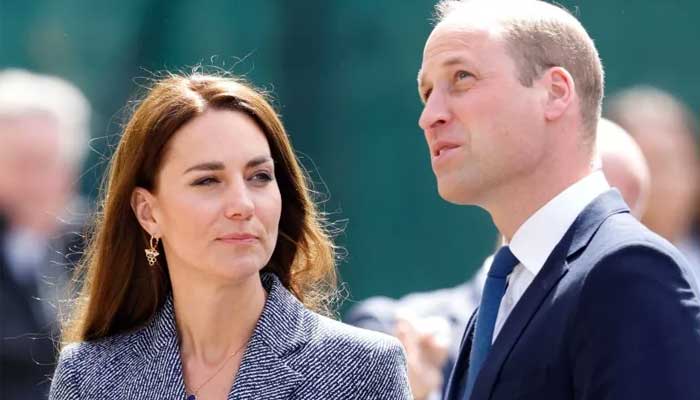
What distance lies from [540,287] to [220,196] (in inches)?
44.9

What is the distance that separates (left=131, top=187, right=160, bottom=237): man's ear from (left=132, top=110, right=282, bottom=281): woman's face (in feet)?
0.16

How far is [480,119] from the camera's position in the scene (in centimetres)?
335

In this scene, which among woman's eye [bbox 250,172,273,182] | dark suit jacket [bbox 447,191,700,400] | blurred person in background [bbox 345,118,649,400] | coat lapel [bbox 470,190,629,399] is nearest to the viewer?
dark suit jacket [bbox 447,191,700,400]

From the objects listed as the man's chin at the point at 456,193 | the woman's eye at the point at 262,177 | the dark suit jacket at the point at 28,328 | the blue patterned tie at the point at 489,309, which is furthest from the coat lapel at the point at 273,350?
the dark suit jacket at the point at 28,328

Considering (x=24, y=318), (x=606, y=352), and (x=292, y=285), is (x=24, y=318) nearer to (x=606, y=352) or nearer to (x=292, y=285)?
(x=292, y=285)

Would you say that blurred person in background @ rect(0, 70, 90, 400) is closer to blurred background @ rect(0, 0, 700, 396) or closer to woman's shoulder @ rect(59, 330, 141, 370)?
blurred background @ rect(0, 0, 700, 396)

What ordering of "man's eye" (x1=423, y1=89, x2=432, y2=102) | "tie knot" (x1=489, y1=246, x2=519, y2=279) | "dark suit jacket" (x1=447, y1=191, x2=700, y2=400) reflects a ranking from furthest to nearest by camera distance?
"man's eye" (x1=423, y1=89, x2=432, y2=102) < "tie knot" (x1=489, y1=246, x2=519, y2=279) < "dark suit jacket" (x1=447, y1=191, x2=700, y2=400)

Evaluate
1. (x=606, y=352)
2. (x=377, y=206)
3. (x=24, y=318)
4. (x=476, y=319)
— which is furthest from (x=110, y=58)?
(x=606, y=352)

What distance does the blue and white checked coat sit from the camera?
393cm

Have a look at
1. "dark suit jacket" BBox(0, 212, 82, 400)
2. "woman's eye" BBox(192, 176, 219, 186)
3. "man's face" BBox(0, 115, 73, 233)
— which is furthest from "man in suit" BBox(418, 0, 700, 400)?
"man's face" BBox(0, 115, 73, 233)

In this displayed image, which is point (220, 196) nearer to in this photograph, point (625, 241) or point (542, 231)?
point (542, 231)

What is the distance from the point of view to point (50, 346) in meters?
5.63

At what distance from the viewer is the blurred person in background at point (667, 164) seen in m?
5.88

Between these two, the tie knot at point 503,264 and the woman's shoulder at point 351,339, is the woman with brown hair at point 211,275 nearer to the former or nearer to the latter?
the woman's shoulder at point 351,339
